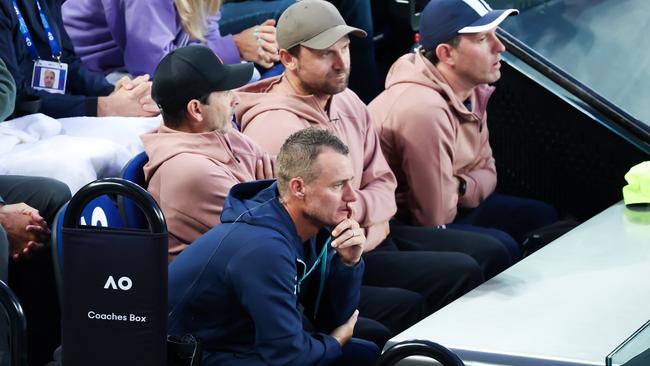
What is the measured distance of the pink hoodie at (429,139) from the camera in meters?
5.25

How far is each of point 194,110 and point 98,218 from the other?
1.91 feet

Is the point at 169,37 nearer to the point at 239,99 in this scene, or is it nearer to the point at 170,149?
the point at 239,99

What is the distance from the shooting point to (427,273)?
4828mm

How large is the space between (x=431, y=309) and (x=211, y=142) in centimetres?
105

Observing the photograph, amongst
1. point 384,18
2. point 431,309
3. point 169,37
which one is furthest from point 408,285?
point 384,18

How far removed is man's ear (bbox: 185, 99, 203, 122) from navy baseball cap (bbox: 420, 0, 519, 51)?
1366mm

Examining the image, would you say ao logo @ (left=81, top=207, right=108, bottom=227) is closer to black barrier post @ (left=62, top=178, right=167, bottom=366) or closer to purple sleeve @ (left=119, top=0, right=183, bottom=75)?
black barrier post @ (left=62, top=178, right=167, bottom=366)

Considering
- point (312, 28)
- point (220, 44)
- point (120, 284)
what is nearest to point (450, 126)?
point (312, 28)

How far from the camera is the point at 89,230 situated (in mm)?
3406

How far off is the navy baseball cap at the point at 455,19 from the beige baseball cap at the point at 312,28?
566 mm

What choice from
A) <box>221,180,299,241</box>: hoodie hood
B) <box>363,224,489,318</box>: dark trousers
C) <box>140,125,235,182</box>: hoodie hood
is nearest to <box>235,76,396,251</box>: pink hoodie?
<box>363,224,489,318</box>: dark trousers

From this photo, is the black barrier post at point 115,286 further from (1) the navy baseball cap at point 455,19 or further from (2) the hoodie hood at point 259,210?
(1) the navy baseball cap at point 455,19

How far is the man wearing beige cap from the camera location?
4.84 meters

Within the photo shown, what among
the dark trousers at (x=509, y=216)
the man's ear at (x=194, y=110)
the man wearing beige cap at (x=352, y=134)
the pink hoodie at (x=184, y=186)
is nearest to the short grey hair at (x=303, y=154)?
the pink hoodie at (x=184, y=186)
